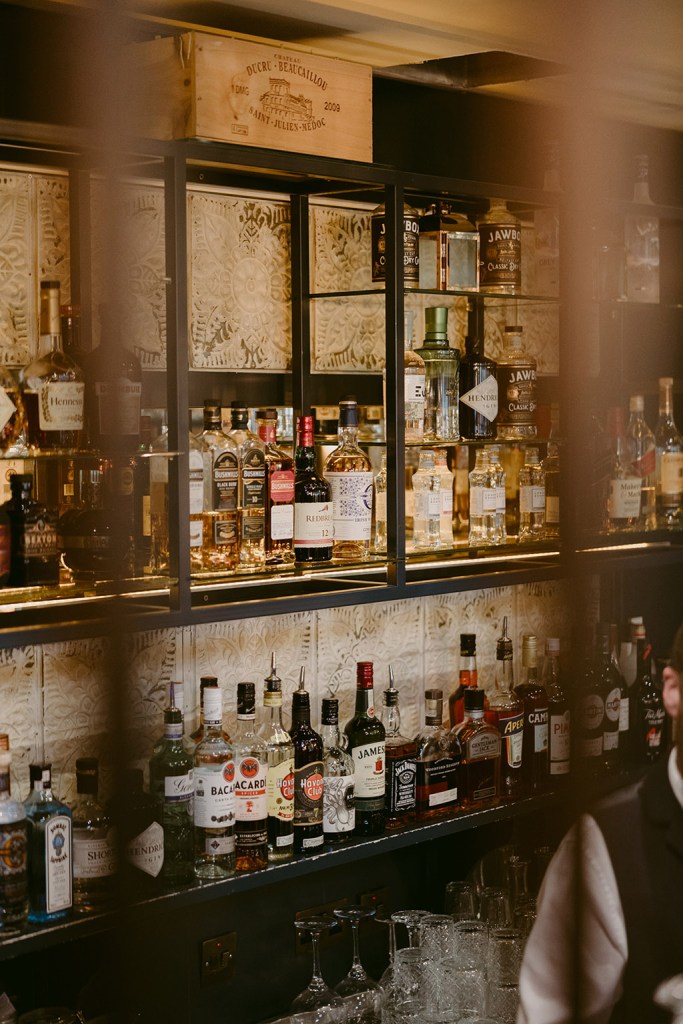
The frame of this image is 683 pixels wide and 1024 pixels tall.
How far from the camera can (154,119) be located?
5.71ft

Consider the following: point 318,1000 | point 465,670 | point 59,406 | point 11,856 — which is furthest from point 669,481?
point 11,856

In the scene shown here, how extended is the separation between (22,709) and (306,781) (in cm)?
47

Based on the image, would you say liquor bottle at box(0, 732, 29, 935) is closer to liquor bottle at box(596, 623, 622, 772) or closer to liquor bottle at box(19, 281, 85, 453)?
liquor bottle at box(19, 281, 85, 453)

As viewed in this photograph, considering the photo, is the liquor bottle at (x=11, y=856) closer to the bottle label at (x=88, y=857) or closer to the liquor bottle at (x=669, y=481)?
the bottle label at (x=88, y=857)

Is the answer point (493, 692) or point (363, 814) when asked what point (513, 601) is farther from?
point (363, 814)

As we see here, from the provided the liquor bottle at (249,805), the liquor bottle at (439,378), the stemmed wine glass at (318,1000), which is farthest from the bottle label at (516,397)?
the stemmed wine glass at (318,1000)

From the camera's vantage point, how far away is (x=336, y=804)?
202 centimetres

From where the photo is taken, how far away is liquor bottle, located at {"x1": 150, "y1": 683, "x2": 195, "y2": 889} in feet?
6.01

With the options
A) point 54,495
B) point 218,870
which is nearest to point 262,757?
point 218,870

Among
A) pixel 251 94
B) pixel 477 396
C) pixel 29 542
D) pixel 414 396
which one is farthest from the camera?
pixel 477 396

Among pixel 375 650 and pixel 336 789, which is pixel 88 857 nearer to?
pixel 336 789

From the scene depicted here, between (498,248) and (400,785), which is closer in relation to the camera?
→ (400,785)

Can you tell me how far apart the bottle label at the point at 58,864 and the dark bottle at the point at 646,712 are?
50.5 inches

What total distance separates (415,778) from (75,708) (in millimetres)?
636
